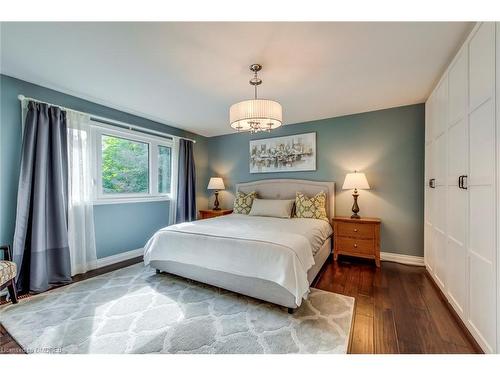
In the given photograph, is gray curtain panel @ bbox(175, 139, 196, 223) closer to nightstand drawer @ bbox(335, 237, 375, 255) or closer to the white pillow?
the white pillow

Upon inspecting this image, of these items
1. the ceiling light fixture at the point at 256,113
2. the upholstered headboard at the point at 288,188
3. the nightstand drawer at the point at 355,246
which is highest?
the ceiling light fixture at the point at 256,113

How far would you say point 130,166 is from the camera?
3521 mm

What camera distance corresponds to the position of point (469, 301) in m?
1.63

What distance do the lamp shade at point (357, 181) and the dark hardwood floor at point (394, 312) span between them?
1143 mm

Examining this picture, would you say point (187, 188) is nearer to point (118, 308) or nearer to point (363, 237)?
point (118, 308)

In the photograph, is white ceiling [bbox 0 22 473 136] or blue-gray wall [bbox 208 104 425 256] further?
blue-gray wall [bbox 208 104 425 256]

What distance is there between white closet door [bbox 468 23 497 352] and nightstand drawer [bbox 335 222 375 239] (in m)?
1.40

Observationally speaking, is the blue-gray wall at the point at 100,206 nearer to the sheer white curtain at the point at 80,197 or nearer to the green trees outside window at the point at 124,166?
the sheer white curtain at the point at 80,197

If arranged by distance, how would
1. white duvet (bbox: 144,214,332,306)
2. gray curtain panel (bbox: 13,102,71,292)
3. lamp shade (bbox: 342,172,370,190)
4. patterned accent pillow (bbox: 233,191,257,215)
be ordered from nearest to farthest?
white duvet (bbox: 144,214,332,306) < gray curtain panel (bbox: 13,102,71,292) < lamp shade (bbox: 342,172,370,190) < patterned accent pillow (bbox: 233,191,257,215)

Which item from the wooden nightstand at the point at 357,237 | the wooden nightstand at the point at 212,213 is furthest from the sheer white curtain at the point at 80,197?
the wooden nightstand at the point at 357,237

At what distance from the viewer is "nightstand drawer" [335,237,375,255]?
305cm

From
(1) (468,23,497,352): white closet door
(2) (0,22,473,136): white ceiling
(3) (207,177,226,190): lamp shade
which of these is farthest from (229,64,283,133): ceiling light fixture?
(3) (207,177,226,190): lamp shade

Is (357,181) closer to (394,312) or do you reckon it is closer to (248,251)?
(394,312)

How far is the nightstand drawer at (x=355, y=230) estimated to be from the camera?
3.05 metres
